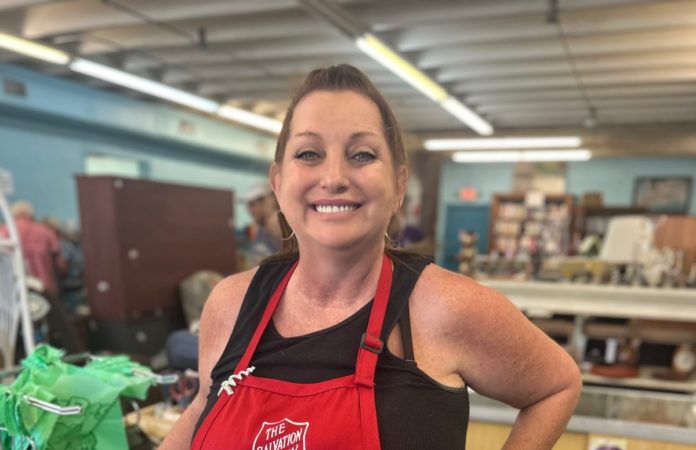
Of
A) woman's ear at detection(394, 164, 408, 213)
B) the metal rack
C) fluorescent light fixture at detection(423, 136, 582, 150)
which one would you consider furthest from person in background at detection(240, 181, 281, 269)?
fluorescent light fixture at detection(423, 136, 582, 150)

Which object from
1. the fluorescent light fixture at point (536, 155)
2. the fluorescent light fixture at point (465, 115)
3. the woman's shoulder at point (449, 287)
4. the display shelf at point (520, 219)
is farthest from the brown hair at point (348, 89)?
the display shelf at point (520, 219)

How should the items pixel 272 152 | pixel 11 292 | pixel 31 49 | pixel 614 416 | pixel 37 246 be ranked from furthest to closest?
pixel 37 246 → pixel 31 49 → pixel 272 152 → pixel 11 292 → pixel 614 416

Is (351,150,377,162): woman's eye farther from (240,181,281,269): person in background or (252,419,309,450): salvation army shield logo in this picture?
(240,181,281,269): person in background

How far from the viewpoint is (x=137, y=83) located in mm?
6480

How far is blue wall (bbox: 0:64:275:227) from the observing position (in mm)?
7039

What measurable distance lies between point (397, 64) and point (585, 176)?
28.4 ft

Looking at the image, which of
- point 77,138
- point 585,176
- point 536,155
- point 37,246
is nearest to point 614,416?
point 37,246

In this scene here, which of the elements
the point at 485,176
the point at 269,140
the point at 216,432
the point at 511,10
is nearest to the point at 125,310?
the point at 216,432

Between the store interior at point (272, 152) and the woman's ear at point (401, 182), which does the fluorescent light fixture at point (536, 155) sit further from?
the woman's ear at point (401, 182)

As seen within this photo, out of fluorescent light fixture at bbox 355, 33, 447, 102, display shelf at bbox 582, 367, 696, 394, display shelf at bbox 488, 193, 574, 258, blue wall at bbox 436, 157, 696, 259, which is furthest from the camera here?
blue wall at bbox 436, 157, 696, 259

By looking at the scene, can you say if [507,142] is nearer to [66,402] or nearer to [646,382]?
[646,382]

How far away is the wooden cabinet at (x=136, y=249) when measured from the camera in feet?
14.2

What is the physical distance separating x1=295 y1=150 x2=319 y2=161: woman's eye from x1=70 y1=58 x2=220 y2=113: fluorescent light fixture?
574 centimetres

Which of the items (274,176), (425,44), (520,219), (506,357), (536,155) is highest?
(425,44)
